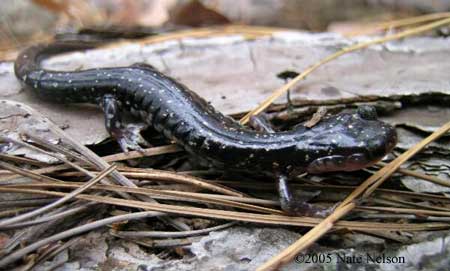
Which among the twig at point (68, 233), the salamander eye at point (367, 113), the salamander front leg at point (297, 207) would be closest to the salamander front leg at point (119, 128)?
the twig at point (68, 233)

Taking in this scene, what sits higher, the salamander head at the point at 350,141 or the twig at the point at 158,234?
the salamander head at the point at 350,141

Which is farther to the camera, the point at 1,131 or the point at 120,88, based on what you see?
the point at 120,88

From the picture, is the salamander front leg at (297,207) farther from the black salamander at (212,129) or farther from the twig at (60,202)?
the twig at (60,202)

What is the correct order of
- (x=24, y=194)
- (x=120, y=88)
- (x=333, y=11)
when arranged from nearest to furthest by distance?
(x=24, y=194)
(x=120, y=88)
(x=333, y=11)

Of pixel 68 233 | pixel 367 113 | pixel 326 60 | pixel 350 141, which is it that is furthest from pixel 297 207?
pixel 326 60

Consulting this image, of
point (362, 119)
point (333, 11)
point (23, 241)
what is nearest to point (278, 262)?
point (362, 119)

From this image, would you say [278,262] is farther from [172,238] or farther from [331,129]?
[331,129]

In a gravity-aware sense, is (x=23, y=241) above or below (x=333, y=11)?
below
